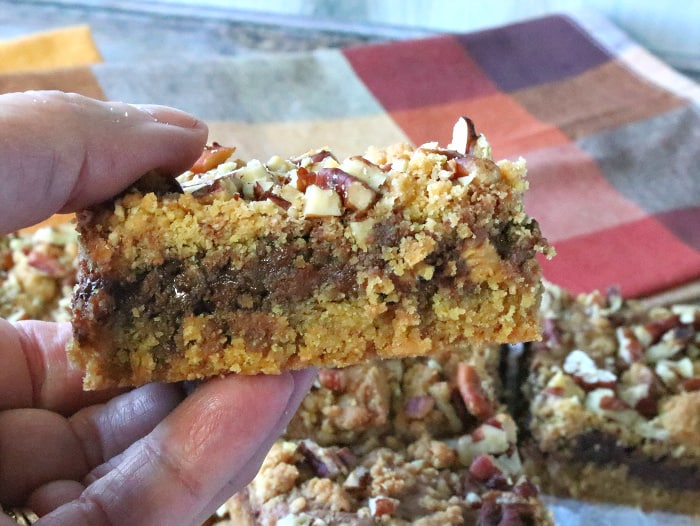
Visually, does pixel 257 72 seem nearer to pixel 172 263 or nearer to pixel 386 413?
pixel 386 413

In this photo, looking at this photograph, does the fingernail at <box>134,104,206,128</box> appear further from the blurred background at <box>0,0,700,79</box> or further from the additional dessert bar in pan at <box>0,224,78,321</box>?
the blurred background at <box>0,0,700,79</box>

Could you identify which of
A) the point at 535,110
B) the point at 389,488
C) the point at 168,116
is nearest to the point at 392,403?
the point at 389,488

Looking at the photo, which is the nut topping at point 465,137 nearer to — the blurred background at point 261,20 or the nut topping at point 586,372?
the nut topping at point 586,372

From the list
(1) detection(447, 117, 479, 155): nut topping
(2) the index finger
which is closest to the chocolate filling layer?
(1) detection(447, 117, 479, 155): nut topping

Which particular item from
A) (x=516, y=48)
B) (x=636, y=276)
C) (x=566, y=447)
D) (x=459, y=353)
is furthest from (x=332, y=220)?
(x=516, y=48)

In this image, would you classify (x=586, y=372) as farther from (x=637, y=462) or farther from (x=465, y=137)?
(x=465, y=137)

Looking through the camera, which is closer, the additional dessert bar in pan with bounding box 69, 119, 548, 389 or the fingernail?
the additional dessert bar in pan with bounding box 69, 119, 548, 389
